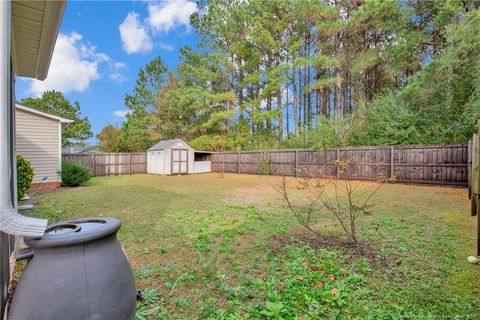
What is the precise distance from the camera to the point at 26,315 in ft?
4.07

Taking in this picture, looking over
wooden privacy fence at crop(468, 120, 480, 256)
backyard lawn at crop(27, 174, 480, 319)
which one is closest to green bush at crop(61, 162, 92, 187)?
backyard lawn at crop(27, 174, 480, 319)

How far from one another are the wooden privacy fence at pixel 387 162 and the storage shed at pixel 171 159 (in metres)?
4.75

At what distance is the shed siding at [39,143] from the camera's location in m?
8.73

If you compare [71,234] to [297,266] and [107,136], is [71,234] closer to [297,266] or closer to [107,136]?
[297,266]

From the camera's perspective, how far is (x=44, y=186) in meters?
9.49

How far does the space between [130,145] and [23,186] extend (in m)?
16.5

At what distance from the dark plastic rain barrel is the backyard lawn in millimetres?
821

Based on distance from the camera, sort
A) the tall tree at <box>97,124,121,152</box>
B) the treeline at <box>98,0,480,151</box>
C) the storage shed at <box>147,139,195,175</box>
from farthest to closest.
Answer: the tall tree at <box>97,124,121,152</box>
the storage shed at <box>147,139,195,175</box>
the treeline at <box>98,0,480,151</box>

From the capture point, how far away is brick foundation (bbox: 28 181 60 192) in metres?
9.17

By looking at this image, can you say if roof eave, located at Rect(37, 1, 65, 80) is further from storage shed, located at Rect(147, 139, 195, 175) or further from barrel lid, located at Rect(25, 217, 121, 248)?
storage shed, located at Rect(147, 139, 195, 175)

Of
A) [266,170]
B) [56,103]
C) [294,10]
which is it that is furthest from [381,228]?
[56,103]

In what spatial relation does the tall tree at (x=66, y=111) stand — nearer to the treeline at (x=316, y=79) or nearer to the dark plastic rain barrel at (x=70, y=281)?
the treeline at (x=316, y=79)

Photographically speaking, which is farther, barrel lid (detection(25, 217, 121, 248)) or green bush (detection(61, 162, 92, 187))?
green bush (detection(61, 162, 92, 187))

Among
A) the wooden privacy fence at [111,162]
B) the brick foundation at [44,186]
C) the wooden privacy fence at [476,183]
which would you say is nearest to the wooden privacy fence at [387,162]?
the wooden privacy fence at [476,183]
